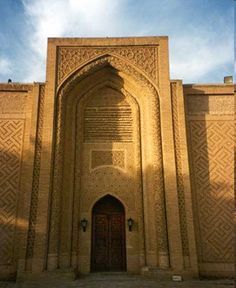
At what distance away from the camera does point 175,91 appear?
9195 millimetres

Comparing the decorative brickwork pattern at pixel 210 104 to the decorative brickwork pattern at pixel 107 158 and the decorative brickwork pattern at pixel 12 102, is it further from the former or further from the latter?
the decorative brickwork pattern at pixel 12 102

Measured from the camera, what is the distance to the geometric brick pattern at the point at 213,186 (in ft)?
26.5

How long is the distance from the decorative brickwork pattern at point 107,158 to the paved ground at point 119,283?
3122 millimetres

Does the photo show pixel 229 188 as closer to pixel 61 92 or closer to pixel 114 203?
pixel 114 203

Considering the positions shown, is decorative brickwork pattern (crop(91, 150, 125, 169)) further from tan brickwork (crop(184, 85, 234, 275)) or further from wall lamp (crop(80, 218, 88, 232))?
tan brickwork (crop(184, 85, 234, 275))

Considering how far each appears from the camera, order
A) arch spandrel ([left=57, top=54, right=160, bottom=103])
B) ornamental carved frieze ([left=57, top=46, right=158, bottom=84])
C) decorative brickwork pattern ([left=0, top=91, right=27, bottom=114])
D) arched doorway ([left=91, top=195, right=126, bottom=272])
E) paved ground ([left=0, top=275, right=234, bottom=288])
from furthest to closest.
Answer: ornamental carved frieze ([left=57, top=46, right=158, bottom=84]), arch spandrel ([left=57, top=54, right=160, bottom=103]), decorative brickwork pattern ([left=0, top=91, right=27, bottom=114]), arched doorway ([left=91, top=195, right=126, bottom=272]), paved ground ([left=0, top=275, right=234, bottom=288])

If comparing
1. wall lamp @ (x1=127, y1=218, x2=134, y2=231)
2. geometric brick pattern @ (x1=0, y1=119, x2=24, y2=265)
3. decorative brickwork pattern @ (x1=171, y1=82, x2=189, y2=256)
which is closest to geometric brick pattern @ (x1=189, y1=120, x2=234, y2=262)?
decorative brickwork pattern @ (x1=171, y1=82, x2=189, y2=256)

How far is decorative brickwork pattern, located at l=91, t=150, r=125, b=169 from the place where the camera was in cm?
907

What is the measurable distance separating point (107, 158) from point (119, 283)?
3532 mm

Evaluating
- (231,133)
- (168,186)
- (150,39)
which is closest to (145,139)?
(168,186)

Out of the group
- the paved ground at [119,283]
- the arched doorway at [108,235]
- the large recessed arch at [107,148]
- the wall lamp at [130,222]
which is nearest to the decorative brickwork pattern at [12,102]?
the large recessed arch at [107,148]

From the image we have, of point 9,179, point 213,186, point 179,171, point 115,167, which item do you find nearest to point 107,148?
point 115,167

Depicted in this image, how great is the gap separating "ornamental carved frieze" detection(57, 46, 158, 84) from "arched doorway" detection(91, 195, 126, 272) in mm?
4047

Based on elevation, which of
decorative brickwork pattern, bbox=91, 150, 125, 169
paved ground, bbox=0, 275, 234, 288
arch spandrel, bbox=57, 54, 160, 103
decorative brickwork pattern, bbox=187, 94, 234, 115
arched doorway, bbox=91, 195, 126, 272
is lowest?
paved ground, bbox=0, 275, 234, 288
